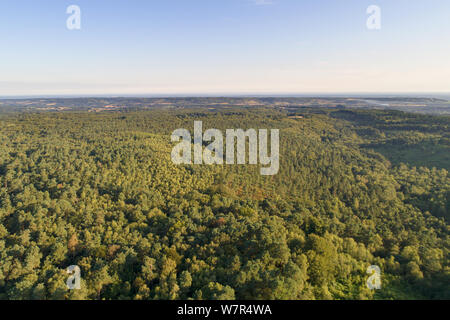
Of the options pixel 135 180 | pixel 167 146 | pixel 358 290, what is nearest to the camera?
pixel 358 290

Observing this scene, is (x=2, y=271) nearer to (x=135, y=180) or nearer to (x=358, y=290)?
(x=135, y=180)

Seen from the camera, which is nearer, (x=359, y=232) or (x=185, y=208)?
(x=359, y=232)

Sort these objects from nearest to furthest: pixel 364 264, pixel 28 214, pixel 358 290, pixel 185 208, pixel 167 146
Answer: pixel 358 290
pixel 364 264
pixel 28 214
pixel 185 208
pixel 167 146

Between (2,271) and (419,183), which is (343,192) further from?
(2,271)
